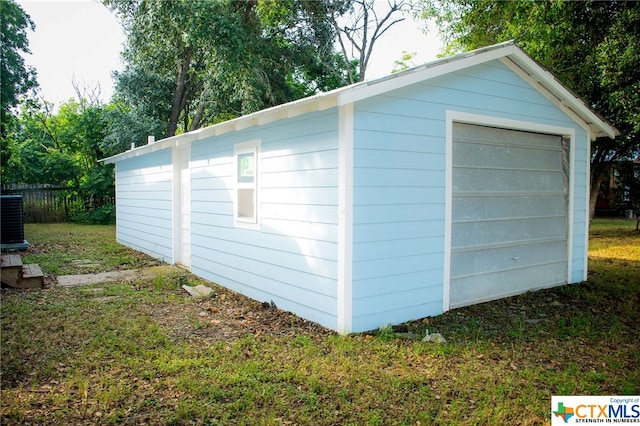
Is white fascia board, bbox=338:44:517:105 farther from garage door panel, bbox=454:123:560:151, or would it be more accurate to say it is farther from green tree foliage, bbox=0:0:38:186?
green tree foliage, bbox=0:0:38:186

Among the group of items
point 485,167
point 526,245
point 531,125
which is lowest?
point 526,245

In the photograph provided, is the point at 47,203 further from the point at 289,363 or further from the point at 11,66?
the point at 289,363

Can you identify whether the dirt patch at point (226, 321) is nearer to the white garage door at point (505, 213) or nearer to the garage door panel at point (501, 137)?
the white garage door at point (505, 213)

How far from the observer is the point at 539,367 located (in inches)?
158

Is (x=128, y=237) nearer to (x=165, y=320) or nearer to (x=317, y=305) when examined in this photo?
(x=165, y=320)

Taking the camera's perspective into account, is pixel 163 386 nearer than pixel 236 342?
Yes

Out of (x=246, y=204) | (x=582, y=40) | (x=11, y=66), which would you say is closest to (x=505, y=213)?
(x=246, y=204)

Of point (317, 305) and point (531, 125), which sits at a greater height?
point (531, 125)

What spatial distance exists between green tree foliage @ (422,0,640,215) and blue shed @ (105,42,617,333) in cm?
360

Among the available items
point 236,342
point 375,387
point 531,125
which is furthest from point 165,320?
point 531,125

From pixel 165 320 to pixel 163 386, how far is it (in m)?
1.88

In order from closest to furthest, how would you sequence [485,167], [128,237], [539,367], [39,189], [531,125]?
1. [539,367]
2. [485,167]
3. [531,125]
4. [128,237]
5. [39,189]

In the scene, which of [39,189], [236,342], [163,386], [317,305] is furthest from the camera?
[39,189]

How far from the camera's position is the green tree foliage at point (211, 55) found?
1432cm
